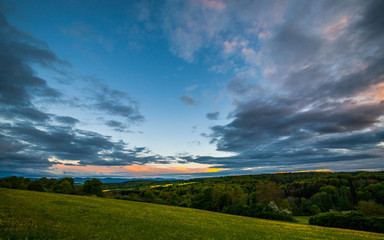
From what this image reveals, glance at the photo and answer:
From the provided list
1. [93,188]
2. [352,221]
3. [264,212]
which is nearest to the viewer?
[352,221]

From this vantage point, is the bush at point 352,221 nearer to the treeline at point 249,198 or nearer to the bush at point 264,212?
the bush at point 264,212

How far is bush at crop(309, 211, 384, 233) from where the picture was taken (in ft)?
121

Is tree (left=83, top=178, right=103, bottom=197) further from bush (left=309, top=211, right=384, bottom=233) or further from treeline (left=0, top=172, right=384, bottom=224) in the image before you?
bush (left=309, top=211, right=384, bottom=233)

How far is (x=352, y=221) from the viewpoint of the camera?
4091cm

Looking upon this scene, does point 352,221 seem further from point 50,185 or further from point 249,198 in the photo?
point 50,185

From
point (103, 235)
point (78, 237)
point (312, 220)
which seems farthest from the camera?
point (312, 220)

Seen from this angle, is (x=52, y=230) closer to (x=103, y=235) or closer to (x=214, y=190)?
(x=103, y=235)

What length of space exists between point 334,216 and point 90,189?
364 ft

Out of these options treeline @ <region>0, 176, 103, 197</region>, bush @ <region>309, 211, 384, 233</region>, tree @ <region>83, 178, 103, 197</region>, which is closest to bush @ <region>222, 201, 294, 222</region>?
bush @ <region>309, 211, 384, 233</region>

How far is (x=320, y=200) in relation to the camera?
135m

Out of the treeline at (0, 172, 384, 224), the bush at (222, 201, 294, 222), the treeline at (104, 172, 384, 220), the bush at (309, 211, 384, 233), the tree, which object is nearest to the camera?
the bush at (309, 211, 384, 233)

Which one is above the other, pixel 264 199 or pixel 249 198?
pixel 264 199

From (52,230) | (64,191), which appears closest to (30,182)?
(64,191)

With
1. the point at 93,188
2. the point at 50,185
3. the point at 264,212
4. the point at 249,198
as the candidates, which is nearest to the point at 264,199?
the point at 264,212
